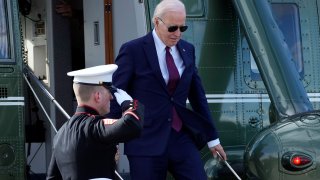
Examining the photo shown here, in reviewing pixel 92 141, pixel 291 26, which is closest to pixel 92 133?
pixel 92 141

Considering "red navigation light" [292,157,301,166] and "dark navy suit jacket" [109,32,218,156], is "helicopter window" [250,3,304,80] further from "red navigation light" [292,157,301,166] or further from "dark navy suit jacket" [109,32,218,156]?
"dark navy suit jacket" [109,32,218,156]

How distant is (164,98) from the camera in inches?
207

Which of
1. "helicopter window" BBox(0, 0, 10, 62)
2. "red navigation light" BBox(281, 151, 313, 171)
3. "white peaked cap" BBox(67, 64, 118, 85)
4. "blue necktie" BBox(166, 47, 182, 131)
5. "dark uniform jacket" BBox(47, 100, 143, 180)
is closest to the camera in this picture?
"dark uniform jacket" BBox(47, 100, 143, 180)

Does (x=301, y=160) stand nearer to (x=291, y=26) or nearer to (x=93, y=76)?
(x=93, y=76)

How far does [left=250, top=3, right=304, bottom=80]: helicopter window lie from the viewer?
7.31 m

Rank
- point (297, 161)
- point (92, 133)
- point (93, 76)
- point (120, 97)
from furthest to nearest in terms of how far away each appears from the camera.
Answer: point (297, 161), point (120, 97), point (93, 76), point (92, 133)

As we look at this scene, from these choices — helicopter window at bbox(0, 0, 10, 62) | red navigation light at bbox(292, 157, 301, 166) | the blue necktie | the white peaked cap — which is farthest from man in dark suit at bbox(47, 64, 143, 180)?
helicopter window at bbox(0, 0, 10, 62)

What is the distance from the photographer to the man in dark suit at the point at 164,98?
5.18m

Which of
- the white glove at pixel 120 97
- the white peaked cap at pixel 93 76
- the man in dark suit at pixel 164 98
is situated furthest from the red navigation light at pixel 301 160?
the white peaked cap at pixel 93 76

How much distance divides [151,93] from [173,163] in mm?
493

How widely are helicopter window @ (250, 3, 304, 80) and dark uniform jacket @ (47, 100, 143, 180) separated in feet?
11.7

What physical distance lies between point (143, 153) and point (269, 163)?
0.99 metres

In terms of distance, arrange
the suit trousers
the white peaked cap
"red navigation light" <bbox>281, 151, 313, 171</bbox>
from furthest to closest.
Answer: "red navigation light" <bbox>281, 151, 313, 171</bbox>, the suit trousers, the white peaked cap

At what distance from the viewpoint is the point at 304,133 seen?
558cm
